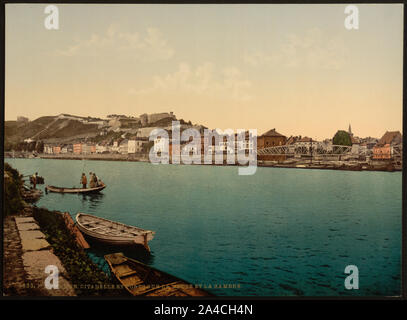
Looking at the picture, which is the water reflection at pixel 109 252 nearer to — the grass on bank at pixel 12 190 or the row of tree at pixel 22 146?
the grass on bank at pixel 12 190

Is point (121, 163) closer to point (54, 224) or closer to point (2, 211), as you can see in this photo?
point (54, 224)

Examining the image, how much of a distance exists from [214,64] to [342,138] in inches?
64.9

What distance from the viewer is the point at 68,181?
3.68 meters

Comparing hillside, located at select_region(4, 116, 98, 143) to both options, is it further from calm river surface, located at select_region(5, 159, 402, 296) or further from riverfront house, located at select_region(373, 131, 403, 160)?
riverfront house, located at select_region(373, 131, 403, 160)

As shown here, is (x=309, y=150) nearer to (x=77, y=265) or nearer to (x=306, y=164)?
(x=306, y=164)

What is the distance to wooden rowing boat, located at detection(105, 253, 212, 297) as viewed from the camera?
3.47 m

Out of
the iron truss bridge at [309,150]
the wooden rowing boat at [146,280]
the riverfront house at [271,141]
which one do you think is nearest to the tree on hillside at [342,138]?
the iron truss bridge at [309,150]

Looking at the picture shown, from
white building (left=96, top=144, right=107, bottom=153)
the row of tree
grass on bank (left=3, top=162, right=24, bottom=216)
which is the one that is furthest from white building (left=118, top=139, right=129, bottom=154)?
grass on bank (left=3, top=162, right=24, bottom=216)

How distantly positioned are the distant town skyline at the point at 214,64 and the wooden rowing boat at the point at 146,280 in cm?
164

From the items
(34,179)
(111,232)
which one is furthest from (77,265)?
(34,179)

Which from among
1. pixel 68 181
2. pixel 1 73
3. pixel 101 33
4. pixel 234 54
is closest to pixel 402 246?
pixel 234 54

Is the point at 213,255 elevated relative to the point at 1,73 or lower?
lower

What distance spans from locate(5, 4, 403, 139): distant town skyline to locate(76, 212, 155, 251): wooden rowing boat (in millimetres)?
1199
